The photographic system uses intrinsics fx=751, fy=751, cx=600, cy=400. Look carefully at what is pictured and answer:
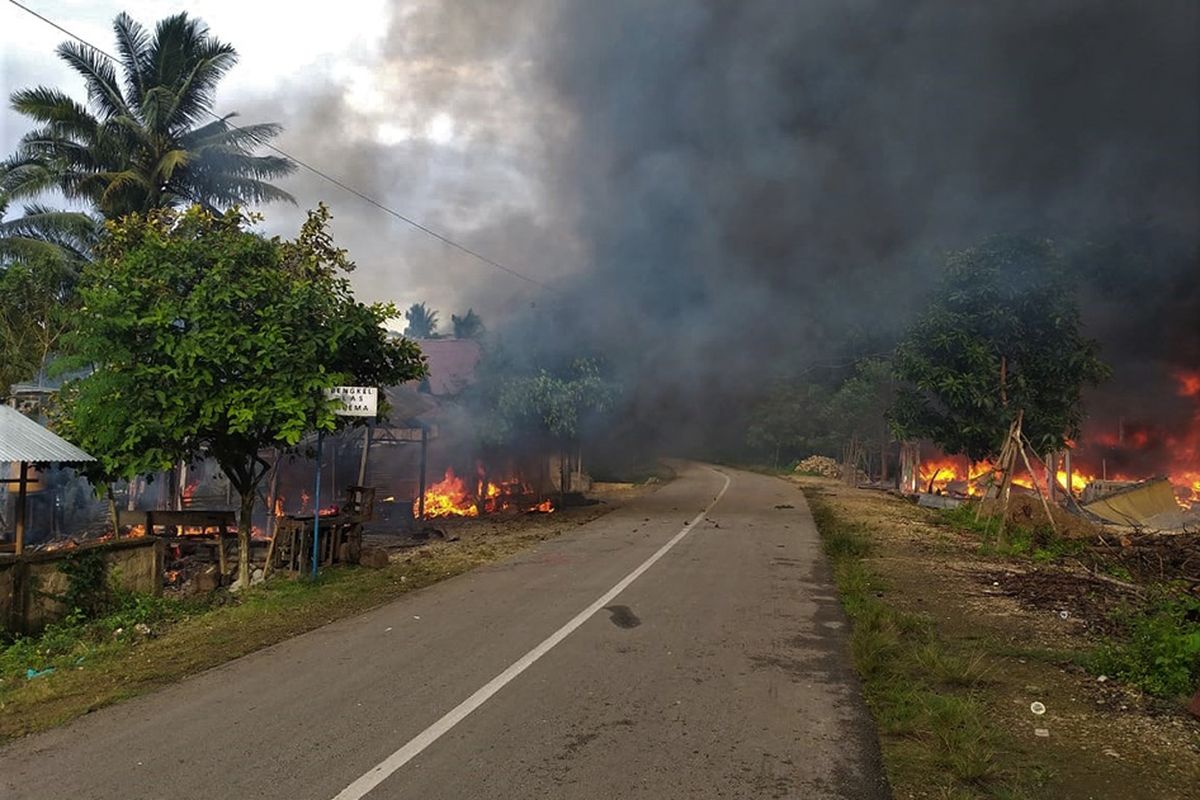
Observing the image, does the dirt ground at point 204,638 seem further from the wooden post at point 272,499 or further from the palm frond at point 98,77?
the palm frond at point 98,77

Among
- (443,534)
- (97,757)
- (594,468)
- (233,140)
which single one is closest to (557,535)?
(443,534)

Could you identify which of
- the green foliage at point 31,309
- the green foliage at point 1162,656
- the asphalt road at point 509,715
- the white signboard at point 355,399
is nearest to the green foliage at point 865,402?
the asphalt road at point 509,715

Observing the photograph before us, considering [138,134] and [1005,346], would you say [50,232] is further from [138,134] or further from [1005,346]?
[1005,346]

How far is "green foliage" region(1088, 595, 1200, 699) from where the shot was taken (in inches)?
196

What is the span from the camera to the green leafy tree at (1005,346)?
13578 millimetres

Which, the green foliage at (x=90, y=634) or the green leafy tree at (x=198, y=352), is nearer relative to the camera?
the green foliage at (x=90, y=634)

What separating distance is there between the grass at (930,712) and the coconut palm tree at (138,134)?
17664 mm

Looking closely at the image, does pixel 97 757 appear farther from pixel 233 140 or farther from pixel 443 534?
pixel 233 140

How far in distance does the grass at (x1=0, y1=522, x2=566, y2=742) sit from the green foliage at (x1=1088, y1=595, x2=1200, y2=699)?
667 cm

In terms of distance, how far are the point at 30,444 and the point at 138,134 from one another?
12.7 m

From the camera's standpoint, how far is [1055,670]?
5.65 meters

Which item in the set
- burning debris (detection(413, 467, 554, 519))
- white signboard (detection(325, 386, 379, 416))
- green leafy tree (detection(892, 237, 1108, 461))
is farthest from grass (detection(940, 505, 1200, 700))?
burning debris (detection(413, 467, 554, 519))

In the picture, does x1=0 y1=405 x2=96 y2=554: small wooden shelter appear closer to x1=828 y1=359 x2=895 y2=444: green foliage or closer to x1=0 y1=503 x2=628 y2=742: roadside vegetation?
x1=0 y1=503 x2=628 y2=742: roadside vegetation

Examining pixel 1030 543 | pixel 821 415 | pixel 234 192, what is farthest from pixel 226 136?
pixel 821 415
